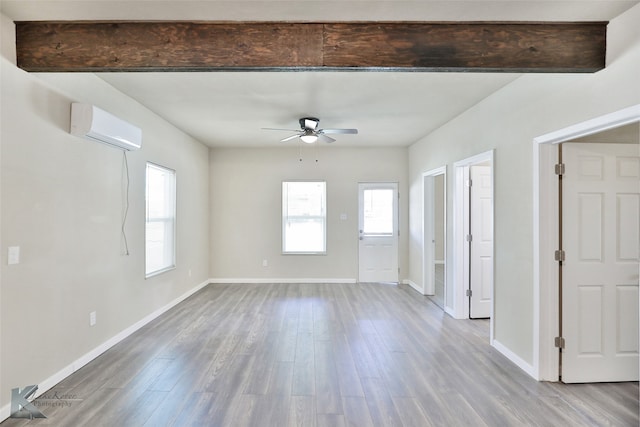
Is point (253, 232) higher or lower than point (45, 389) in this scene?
higher

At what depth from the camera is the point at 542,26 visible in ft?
7.32

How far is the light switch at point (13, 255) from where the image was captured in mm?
2268

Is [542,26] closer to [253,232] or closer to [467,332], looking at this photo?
[467,332]

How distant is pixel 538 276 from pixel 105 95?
4428 millimetres

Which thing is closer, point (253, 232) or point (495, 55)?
point (495, 55)

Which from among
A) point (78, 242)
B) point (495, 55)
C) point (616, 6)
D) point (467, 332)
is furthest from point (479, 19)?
point (78, 242)

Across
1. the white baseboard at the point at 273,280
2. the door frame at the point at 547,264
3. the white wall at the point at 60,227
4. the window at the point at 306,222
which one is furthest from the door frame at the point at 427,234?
the white wall at the point at 60,227

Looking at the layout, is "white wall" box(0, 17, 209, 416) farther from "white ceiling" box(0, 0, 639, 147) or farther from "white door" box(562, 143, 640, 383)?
"white door" box(562, 143, 640, 383)

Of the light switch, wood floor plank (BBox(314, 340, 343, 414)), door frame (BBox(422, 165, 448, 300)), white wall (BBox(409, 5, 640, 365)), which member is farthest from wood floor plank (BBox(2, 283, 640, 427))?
door frame (BBox(422, 165, 448, 300))

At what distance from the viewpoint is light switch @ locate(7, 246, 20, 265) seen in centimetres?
227

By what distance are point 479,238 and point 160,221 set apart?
4437 mm

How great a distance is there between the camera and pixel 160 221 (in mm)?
4719

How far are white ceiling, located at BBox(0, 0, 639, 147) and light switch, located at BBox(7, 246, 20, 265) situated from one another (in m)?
1.59

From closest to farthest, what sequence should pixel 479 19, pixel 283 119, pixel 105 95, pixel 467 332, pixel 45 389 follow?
1. pixel 479 19
2. pixel 45 389
3. pixel 105 95
4. pixel 467 332
5. pixel 283 119
